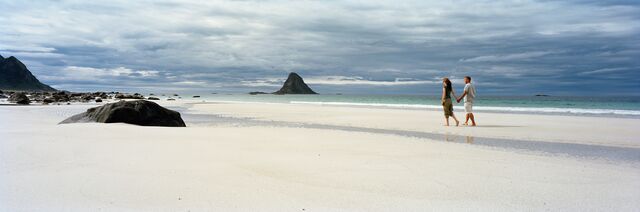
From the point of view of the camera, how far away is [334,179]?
5.28 metres

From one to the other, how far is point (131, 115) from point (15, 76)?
166 meters

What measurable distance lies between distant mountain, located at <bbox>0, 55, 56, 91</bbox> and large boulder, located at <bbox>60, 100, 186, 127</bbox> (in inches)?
6151

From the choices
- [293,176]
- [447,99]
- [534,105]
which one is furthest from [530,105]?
[293,176]

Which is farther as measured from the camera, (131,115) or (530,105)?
(530,105)

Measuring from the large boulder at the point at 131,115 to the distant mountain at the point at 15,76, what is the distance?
15623cm

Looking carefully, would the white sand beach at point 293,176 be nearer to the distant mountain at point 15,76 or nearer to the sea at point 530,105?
the sea at point 530,105

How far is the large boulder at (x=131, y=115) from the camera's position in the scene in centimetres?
1280

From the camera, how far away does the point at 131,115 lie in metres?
13.1

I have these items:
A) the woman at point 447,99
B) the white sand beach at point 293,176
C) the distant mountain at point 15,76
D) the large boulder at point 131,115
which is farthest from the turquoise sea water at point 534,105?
the distant mountain at point 15,76

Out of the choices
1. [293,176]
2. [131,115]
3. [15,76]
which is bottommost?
[293,176]

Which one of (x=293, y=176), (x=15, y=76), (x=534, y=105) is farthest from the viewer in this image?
(x=15, y=76)

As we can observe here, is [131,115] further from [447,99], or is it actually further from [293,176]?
[447,99]

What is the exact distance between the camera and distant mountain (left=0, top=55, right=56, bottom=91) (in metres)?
143

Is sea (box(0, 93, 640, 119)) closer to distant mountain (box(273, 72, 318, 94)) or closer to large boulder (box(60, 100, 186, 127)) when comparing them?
large boulder (box(60, 100, 186, 127))
